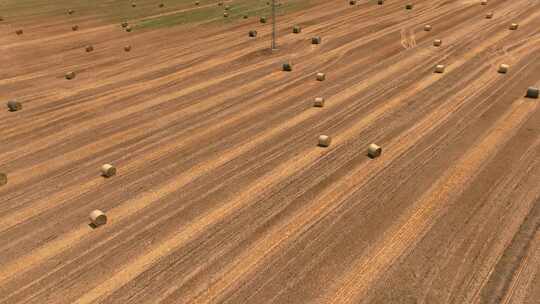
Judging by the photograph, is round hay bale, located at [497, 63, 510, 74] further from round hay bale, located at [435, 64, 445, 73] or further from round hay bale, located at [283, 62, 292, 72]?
round hay bale, located at [283, 62, 292, 72]

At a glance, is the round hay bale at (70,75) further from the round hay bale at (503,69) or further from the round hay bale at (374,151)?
the round hay bale at (503,69)

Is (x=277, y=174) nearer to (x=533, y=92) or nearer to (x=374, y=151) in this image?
(x=374, y=151)

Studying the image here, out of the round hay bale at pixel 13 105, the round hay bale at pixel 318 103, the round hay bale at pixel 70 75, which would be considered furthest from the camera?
the round hay bale at pixel 70 75

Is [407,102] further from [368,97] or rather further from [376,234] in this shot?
[376,234]

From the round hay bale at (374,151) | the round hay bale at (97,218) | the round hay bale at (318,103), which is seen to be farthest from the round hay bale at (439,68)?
the round hay bale at (97,218)

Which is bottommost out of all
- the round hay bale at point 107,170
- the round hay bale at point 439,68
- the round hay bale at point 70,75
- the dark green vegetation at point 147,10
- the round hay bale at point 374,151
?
the dark green vegetation at point 147,10

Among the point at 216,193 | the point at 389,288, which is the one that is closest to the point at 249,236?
the point at 216,193
